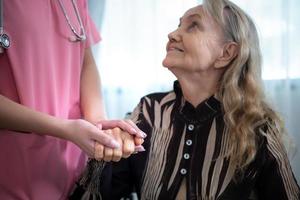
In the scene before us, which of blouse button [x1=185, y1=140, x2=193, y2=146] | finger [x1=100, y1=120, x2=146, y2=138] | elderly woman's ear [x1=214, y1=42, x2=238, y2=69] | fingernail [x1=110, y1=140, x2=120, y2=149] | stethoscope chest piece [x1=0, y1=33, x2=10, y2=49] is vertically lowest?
blouse button [x1=185, y1=140, x2=193, y2=146]

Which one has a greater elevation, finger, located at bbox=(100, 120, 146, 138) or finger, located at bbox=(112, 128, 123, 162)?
finger, located at bbox=(100, 120, 146, 138)

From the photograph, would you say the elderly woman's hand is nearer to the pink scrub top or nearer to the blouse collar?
the pink scrub top

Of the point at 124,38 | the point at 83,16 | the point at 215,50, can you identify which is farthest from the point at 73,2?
the point at 124,38

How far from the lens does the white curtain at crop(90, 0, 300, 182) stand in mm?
1653

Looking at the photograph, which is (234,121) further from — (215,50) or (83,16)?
(83,16)

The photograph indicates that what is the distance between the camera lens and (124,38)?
1.86 metres

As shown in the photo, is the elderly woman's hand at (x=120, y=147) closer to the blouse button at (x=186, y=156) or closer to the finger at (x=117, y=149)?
the finger at (x=117, y=149)

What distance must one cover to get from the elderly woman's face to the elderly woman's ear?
0.06 ft

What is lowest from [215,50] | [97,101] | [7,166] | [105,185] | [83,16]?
[105,185]

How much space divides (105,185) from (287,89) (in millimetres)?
1140

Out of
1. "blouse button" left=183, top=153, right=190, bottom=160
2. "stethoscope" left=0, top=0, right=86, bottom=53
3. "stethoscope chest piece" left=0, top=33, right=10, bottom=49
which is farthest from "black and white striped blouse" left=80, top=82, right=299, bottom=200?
"stethoscope chest piece" left=0, top=33, right=10, bottom=49

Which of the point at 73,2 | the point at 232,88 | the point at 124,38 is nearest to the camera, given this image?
the point at 73,2

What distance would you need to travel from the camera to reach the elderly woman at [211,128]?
967mm

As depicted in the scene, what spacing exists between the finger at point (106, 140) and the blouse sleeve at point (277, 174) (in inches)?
19.2
